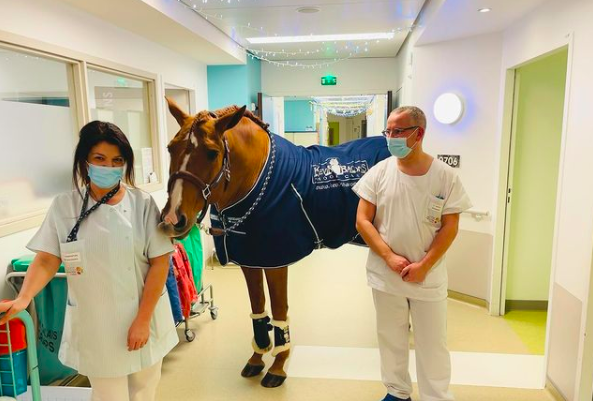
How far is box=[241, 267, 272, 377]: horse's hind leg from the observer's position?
2416mm

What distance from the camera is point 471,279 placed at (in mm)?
3672

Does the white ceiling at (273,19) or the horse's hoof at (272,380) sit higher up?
the white ceiling at (273,19)

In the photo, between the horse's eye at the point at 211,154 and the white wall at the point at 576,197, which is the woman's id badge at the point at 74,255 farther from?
the white wall at the point at 576,197

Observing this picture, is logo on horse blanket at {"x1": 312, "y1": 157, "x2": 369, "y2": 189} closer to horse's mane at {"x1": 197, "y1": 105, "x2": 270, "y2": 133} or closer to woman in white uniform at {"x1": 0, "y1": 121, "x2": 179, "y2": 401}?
horse's mane at {"x1": 197, "y1": 105, "x2": 270, "y2": 133}

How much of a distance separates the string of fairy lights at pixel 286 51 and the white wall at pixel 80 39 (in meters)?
0.58

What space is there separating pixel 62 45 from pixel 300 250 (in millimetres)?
2002

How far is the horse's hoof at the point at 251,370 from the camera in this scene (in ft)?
8.39

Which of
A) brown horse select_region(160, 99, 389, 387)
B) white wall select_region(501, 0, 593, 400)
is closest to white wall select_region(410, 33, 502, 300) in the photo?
white wall select_region(501, 0, 593, 400)

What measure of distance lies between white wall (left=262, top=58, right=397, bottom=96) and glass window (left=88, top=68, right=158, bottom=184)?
8.86 feet

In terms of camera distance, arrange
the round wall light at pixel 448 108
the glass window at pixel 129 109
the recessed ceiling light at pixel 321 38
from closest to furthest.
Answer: the glass window at pixel 129 109, the round wall light at pixel 448 108, the recessed ceiling light at pixel 321 38

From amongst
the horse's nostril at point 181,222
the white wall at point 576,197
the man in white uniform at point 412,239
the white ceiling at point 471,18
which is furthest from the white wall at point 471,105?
the horse's nostril at point 181,222

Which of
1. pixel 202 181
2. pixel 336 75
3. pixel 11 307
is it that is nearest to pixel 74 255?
pixel 11 307

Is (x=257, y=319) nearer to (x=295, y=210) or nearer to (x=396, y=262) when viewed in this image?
(x=295, y=210)

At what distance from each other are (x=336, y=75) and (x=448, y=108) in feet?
9.89
